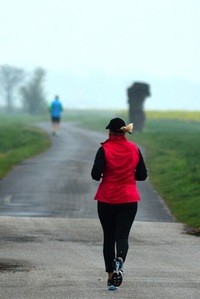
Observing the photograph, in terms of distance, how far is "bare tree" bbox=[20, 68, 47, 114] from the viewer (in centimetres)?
15950

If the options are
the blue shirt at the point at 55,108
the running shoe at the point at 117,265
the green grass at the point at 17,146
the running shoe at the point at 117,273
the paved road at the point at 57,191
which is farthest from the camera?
the blue shirt at the point at 55,108

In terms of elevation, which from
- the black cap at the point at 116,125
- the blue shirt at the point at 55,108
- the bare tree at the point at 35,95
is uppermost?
the black cap at the point at 116,125

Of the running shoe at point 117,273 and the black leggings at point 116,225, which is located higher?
the black leggings at point 116,225

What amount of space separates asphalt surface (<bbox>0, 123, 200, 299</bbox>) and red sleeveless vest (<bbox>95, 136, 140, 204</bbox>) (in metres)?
1.00

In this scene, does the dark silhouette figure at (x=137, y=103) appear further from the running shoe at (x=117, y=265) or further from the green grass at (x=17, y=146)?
the running shoe at (x=117, y=265)

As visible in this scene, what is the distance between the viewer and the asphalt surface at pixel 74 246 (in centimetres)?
1150

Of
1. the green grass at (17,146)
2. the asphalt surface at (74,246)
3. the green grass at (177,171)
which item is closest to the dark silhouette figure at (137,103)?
the green grass at (17,146)

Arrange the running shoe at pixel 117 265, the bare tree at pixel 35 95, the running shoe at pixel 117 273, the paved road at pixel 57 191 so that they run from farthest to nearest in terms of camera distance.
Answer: the bare tree at pixel 35 95 < the paved road at pixel 57 191 < the running shoe at pixel 117 265 < the running shoe at pixel 117 273

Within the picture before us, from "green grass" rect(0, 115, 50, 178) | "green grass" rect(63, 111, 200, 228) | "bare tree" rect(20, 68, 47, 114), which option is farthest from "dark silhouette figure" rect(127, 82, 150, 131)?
"bare tree" rect(20, 68, 47, 114)

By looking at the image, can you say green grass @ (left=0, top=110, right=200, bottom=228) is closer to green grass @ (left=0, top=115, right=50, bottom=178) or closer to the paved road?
green grass @ (left=0, top=115, right=50, bottom=178)

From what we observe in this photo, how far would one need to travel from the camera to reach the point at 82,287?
11.5 metres

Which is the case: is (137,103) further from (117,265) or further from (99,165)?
(117,265)

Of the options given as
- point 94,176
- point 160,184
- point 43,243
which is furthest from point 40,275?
point 160,184

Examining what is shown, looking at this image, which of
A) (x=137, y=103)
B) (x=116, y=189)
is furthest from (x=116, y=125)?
(x=137, y=103)
